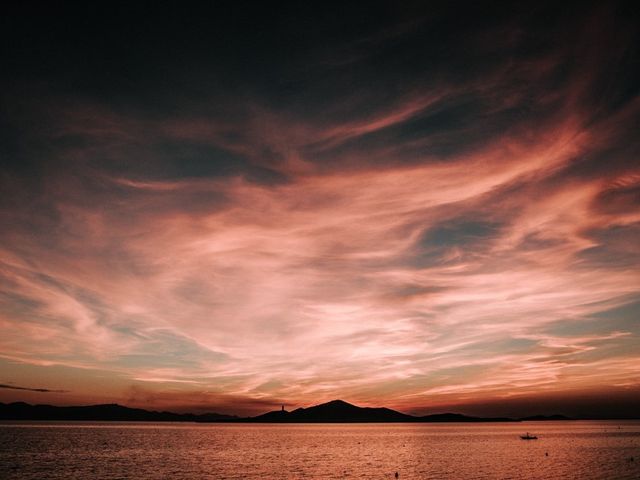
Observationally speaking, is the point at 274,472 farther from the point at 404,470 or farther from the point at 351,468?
the point at 404,470

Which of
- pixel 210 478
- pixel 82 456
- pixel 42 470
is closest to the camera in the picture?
pixel 210 478

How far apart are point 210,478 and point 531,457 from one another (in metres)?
91.2

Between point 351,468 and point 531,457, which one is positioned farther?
point 531,457

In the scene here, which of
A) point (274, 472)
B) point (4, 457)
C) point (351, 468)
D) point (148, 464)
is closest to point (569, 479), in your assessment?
point (351, 468)

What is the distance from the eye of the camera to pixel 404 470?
327 feet

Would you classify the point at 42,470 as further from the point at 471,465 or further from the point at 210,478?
the point at 471,465

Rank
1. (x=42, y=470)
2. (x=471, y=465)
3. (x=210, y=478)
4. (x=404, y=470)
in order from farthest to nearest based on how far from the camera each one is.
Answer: (x=471, y=465) < (x=404, y=470) < (x=42, y=470) < (x=210, y=478)

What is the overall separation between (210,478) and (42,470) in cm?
3567

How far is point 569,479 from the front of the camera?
85.1 m

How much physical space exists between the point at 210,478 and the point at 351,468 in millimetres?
33271

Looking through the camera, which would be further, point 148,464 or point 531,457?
point 531,457

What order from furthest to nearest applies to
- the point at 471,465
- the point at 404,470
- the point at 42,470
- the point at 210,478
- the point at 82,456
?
the point at 82,456, the point at 471,465, the point at 404,470, the point at 42,470, the point at 210,478

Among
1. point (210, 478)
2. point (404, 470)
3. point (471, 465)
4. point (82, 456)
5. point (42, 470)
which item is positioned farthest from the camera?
point (82, 456)

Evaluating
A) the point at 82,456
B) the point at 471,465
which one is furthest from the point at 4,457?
the point at 471,465
